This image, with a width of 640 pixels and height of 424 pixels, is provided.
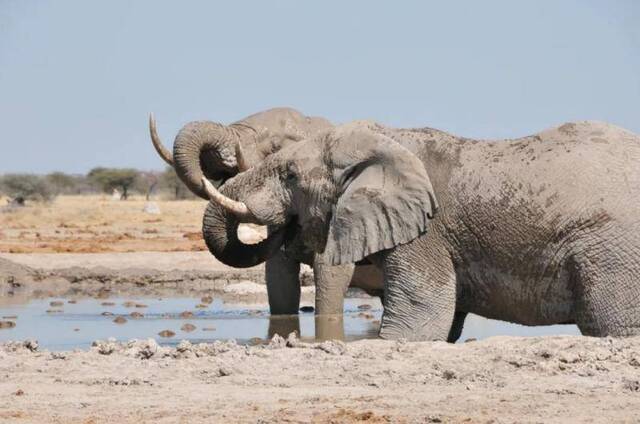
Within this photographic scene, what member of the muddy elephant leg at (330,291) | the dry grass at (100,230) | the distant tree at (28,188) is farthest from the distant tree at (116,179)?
the muddy elephant leg at (330,291)

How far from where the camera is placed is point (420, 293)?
10.2 meters

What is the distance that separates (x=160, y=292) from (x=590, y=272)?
12.9m

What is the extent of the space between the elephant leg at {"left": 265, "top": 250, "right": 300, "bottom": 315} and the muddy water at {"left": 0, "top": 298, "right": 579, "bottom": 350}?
0.13 meters

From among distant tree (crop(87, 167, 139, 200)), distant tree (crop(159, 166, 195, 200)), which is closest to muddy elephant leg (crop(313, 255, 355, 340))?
distant tree (crop(159, 166, 195, 200))

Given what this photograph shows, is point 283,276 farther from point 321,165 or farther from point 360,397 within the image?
point 360,397

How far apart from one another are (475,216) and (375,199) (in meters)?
0.67

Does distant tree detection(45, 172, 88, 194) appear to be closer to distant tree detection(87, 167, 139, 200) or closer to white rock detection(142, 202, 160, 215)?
distant tree detection(87, 167, 139, 200)

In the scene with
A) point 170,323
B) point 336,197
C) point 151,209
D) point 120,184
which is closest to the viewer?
point 336,197

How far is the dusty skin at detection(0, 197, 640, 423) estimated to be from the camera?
7.95 m

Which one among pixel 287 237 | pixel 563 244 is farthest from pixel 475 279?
pixel 287 237

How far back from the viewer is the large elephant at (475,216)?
9.73 metres

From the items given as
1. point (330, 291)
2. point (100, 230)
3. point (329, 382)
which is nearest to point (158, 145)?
point (330, 291)

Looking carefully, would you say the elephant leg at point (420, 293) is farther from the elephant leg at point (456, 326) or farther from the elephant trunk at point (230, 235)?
the elephant trunk at point (230, 235)

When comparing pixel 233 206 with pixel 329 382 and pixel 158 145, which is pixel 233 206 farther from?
pixel 158 145
